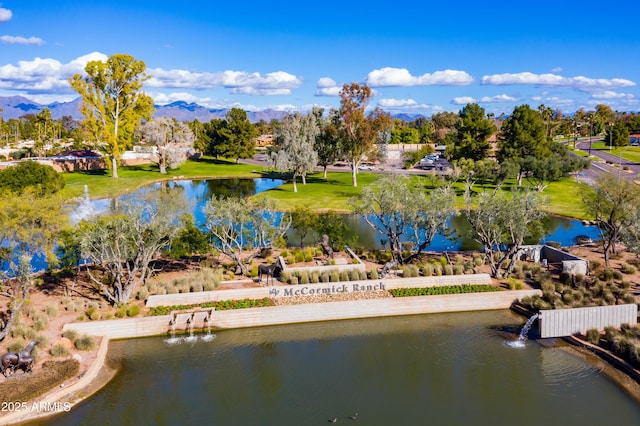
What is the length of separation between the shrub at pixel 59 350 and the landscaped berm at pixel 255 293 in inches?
1.5

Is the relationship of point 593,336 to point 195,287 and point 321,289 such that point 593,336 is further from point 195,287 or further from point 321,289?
point 195,287

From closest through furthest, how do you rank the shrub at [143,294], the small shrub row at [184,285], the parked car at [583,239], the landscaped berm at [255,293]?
the landscaped berm at [255,293], the shrub at [143,294], the small shrub row at [184,285], the parked car at [583,239]

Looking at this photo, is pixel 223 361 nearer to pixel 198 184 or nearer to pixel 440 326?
pixel 440 326

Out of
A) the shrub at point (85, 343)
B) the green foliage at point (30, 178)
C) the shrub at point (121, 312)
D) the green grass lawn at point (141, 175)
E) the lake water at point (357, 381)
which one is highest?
the green foliage at point (30, 178)

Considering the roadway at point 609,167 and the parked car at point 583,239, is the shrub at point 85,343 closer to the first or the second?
the parked car at point 583,239

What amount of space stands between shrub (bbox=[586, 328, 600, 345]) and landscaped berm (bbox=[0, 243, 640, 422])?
65 millimetres

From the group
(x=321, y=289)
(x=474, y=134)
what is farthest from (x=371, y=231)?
(x=474, y=134)

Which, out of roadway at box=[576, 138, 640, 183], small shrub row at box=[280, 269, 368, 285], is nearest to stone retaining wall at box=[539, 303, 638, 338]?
small shrub row at box=[280, 269, 368, 285]

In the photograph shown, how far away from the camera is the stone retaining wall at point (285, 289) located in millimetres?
27203

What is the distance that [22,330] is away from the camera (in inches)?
910

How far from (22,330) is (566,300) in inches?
1075

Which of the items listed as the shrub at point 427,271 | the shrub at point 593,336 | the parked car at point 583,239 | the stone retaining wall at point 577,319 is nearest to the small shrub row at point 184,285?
the shrub at point 427,271

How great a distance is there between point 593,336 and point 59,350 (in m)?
24.1

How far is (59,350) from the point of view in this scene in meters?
21.9
